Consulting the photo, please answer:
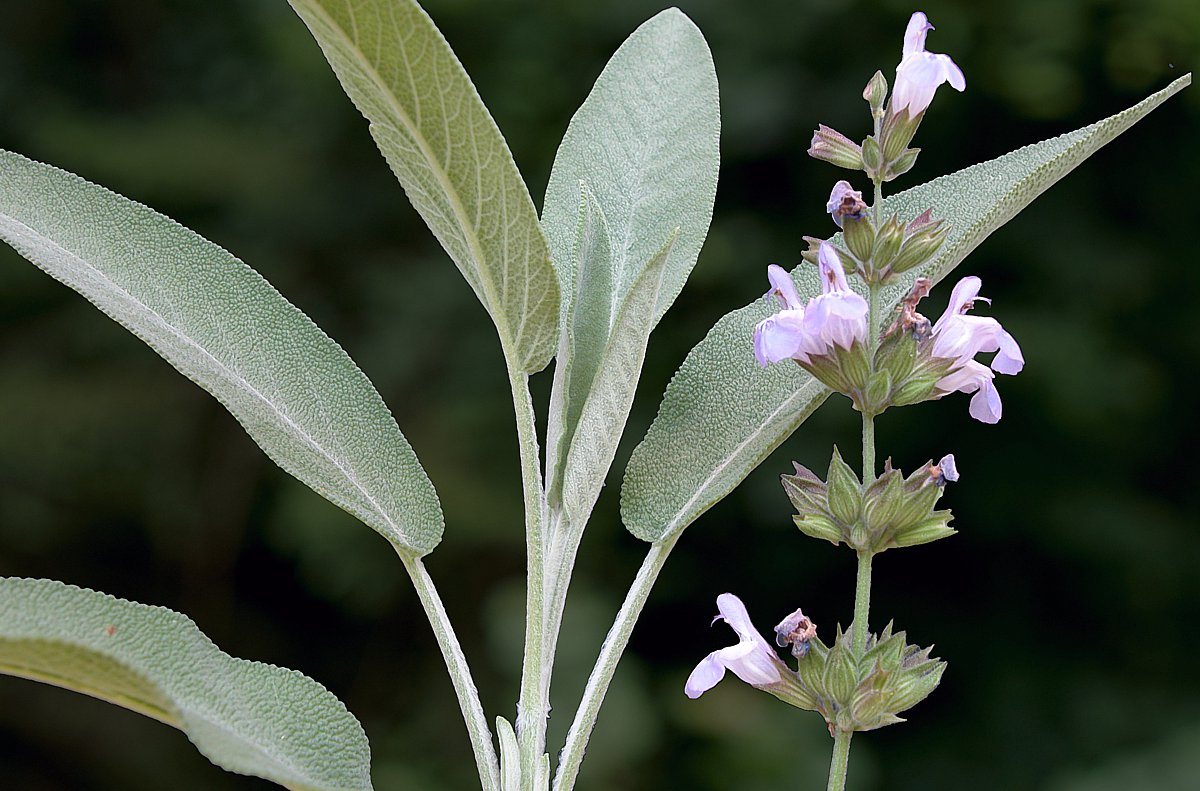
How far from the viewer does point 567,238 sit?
2.69 feet

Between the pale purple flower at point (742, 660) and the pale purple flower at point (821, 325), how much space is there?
171mm

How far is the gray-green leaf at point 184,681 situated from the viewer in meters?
0.52

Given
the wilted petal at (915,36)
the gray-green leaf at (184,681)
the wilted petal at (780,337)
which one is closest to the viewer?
Answer: the gray-green leaf at (184,681)

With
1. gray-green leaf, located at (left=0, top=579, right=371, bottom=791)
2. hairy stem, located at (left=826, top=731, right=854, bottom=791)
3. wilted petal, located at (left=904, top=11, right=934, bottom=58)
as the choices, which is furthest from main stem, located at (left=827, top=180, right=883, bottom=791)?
gray-green leaf, located at (left=0, top=579, right=371, bottom=791)

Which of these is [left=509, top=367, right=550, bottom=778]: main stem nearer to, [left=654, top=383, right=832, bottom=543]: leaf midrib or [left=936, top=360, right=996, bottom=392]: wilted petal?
[left=654, top=383, right=832, bottom=543]: leaf midrib

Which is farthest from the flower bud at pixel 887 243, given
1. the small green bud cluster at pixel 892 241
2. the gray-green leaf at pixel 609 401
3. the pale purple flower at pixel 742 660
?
the pale purple flower at pixel 742 660

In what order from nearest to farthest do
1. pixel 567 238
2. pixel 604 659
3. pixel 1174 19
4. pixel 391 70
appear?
pixel 391 70
pixel 604 659
pixel 567 238
pixel 1174 19

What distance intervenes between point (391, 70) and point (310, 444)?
0.81 feet

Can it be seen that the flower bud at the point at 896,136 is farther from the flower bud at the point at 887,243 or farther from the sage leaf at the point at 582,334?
the sage leaf at the point at 582,334

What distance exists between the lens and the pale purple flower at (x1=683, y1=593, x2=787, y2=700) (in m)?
0.67

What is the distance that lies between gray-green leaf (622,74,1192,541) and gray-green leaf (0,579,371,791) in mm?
219

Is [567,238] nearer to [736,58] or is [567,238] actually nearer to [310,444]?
[310,444]

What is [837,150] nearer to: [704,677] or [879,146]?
[879,146]

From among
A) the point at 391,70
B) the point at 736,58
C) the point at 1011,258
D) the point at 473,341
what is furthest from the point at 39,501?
the point at 391,70
